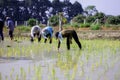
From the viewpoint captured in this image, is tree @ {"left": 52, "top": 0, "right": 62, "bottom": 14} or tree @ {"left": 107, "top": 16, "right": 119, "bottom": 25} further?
tree @ {"left": 52, "top": 0, "right": 62, "bottom": 14}

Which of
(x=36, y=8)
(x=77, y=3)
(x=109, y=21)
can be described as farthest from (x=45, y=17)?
(x=109, y=21)

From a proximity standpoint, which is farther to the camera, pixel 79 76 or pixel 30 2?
pixel 30 2

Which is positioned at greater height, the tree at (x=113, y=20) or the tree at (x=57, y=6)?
the tree at (x=57, y=6)

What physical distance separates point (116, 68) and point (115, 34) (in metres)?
16.0

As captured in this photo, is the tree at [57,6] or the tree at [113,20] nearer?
the tree at [113,20]

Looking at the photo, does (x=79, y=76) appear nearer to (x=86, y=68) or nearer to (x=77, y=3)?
(x=86, y=68)

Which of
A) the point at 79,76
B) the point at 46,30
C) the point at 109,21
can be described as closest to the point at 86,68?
the point at 79,76

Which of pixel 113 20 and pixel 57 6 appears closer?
pixel 113 20

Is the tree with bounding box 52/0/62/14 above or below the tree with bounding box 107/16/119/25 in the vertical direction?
above

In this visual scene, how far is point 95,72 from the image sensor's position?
8.51 meters

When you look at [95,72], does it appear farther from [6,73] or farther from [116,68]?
[6,73]

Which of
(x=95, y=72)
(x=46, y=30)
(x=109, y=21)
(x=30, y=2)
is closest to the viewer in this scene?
(x=95, y=72)

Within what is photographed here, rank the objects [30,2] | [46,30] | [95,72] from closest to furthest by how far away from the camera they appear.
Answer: [95,72] < [46,30] < [30,2]

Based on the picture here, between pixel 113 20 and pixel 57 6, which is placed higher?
pixel 57 6
